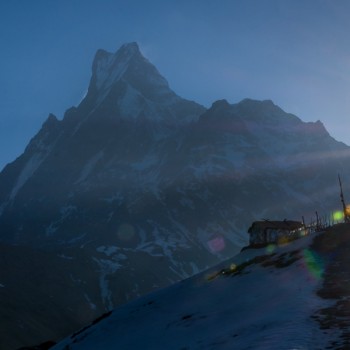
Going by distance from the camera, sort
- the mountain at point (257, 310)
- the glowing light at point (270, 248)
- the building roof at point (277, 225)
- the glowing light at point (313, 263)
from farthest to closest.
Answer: the building roof at point (277, 225) → the glowing light at point (270, 248) → the glowing light at point (313, 263) → the mountain at point (257, 310)

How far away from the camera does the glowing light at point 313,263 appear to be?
39116mm

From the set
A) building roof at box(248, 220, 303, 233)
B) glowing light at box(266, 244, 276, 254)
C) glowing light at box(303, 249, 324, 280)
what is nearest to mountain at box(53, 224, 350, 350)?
glowing light at box(303, 249, 324, 280)

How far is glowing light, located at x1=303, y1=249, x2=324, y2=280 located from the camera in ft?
128

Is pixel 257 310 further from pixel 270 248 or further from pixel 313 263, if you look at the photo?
pixel 270 248

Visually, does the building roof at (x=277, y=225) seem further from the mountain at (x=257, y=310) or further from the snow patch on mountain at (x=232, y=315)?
the mountain at (x=257, y=310)

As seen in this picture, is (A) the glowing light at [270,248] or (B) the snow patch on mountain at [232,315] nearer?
(B) the snow patch on mountain at [232,315]

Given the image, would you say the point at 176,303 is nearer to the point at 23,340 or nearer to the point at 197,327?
the point at 197,327

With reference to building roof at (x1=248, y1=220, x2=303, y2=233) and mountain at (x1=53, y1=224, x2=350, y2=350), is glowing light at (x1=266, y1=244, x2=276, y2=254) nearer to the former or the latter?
mountain at (x1=53, y1=224, x2=350, y2=350)

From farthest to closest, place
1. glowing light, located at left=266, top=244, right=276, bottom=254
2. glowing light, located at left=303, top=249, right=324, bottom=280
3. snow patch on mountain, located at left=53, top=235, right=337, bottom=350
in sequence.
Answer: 1. glowing light, located at left=266, top=244, right=276, bottom=254
2. glowing light, located at left=303, top=249, right=324, bottom=280
3. snow patch on mountain, located at left=53, top=235, right=337, bottom=350

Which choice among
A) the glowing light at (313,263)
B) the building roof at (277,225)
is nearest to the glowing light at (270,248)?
the glowing light at (313,263)

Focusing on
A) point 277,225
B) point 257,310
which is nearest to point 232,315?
point 257,310

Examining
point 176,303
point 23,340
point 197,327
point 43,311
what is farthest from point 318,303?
point 43,311

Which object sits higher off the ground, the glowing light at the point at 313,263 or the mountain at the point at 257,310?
the glowing light at the point at 313,263

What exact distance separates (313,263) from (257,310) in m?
13.5
